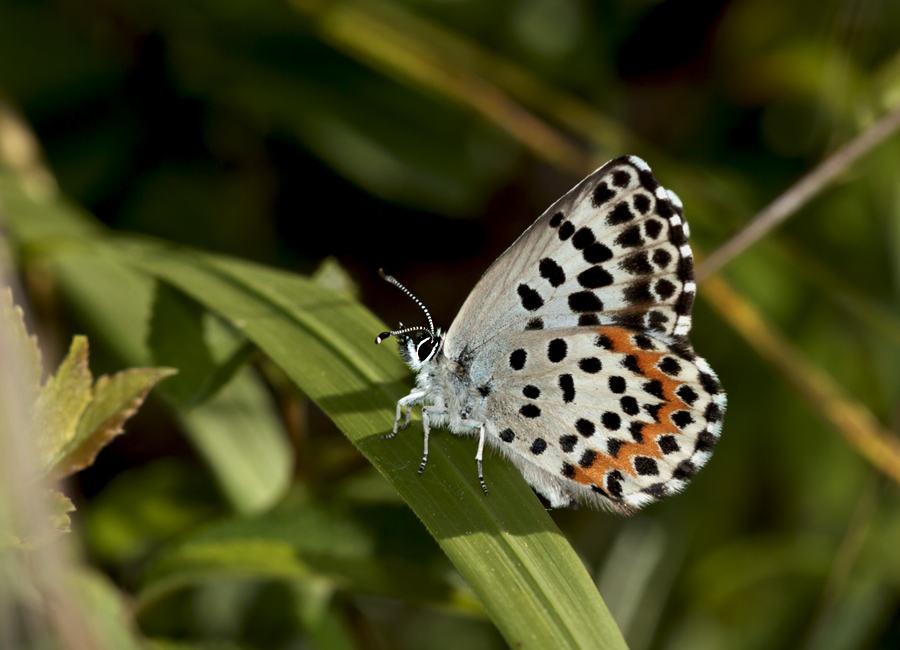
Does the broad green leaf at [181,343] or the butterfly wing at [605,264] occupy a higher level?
the butterfly wing at [605,264]

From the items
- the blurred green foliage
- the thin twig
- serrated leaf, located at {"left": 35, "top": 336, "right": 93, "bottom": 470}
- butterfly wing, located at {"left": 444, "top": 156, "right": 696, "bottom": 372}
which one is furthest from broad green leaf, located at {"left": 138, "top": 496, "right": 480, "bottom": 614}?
the thin twig

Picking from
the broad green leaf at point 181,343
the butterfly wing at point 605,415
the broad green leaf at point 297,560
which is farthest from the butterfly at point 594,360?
the broad green leaf at point 181,343

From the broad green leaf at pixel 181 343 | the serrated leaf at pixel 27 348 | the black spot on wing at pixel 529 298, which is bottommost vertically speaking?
the broad green leaf at pixel 181 343

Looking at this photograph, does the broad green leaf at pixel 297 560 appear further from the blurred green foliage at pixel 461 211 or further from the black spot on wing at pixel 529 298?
the black spot on wing at pixel 529 298

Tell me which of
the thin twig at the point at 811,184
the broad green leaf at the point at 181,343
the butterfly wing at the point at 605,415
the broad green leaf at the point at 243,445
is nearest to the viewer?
the butterfly wing at the point at 605,415

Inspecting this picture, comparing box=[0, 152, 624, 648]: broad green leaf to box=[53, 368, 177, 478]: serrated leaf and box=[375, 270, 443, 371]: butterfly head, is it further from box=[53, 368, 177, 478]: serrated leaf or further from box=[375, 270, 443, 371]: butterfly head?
box=[53, 368, 177, 478]: serrated leaf

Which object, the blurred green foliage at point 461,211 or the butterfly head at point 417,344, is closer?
the butterfly head at point 417,344

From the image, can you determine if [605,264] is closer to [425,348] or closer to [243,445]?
[425,348]
